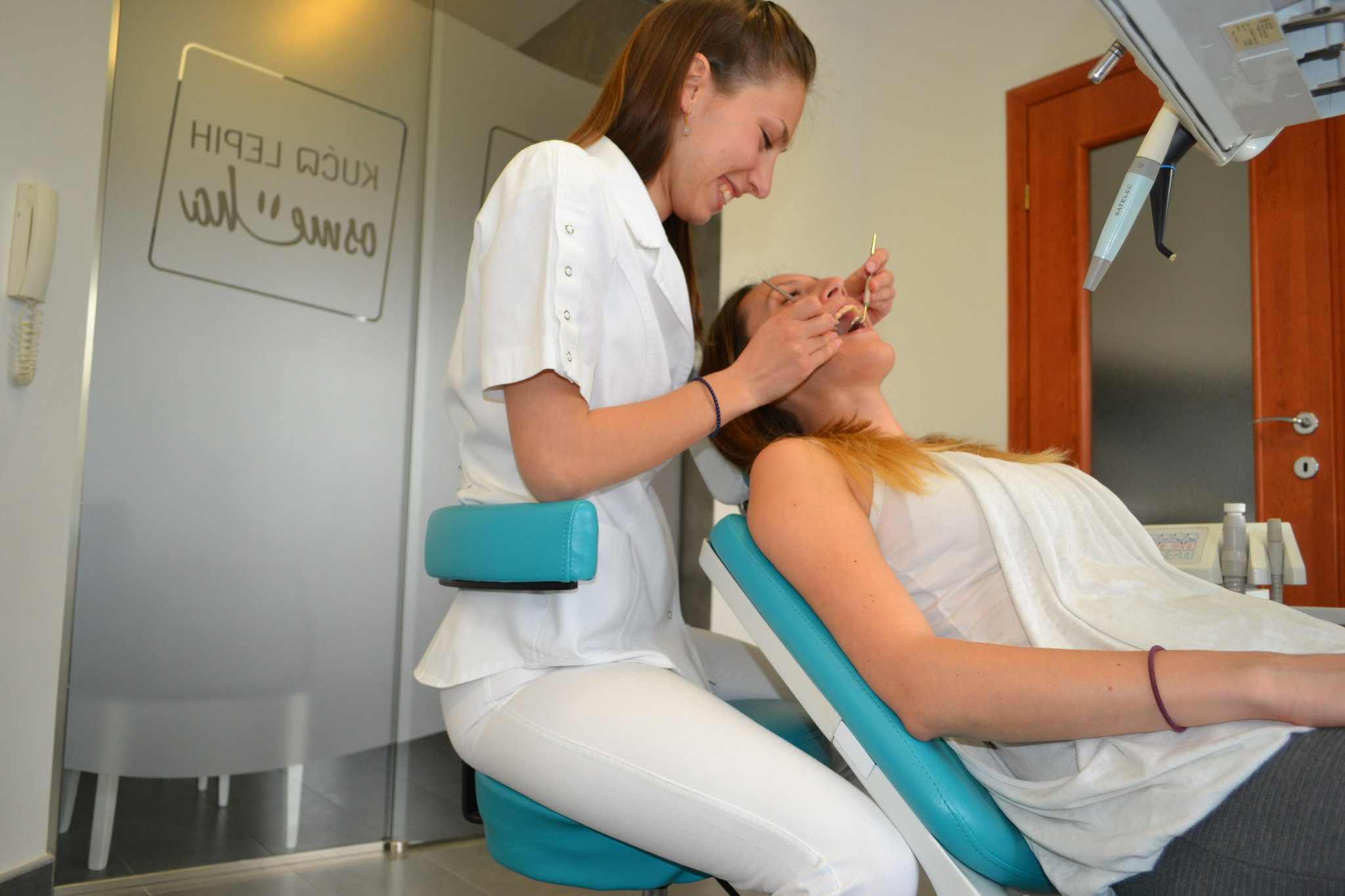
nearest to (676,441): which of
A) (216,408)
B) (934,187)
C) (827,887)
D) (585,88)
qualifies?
(827,887)

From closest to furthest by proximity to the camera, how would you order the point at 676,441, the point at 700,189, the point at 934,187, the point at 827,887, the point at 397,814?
the point at 827,887 → the point at 676,441 → the point at 700,189 → the point at 397,814 → the point at 934,187

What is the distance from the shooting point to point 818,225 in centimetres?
338

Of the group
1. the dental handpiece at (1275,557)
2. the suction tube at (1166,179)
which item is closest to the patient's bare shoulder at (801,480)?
the suction tube at (1166,179)

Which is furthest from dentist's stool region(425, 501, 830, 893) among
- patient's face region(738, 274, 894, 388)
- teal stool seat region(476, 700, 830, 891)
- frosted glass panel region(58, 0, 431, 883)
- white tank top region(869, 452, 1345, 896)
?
frosted glass panel region(58, 0, 431, 883)

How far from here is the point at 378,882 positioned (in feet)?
7.04

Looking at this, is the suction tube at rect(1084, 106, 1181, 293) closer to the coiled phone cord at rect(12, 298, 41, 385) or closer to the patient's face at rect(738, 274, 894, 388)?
the patient's face at rect(738, 274, 894, 388)

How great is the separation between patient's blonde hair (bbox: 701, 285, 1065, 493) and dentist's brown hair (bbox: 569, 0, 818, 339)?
0.37m

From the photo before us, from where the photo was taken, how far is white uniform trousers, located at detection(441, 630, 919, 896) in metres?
0.87

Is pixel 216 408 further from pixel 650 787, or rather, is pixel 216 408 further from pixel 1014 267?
pixel 1014 267

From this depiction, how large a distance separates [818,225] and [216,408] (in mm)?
2130

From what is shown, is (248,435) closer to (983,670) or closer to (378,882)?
(378,882)

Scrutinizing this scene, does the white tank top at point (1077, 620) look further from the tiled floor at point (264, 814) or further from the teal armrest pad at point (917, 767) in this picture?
the tiled floor at point (264, 814)

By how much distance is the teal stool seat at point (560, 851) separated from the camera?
1.02 metres

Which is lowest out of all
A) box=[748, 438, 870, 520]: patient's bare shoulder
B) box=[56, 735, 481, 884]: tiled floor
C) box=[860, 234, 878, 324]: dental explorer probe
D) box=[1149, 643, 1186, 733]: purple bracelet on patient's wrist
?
box=[56, 735, 481, 884]: tiled floor
